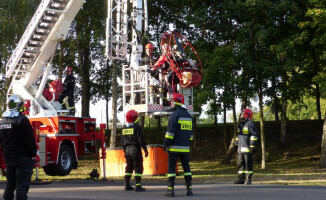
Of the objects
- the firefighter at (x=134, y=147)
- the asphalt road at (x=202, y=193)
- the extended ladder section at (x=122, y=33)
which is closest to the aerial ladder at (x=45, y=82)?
the extended ladder section at (x=122, y=33)

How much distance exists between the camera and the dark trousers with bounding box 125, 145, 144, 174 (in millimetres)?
10430

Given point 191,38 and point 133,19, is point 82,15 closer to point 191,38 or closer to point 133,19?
point 191,38

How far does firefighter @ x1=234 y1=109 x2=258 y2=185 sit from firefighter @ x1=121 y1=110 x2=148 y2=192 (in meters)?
2.91

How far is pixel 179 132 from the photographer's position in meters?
9.66

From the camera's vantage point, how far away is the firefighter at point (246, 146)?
39.5 ft

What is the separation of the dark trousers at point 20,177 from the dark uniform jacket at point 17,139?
0.09 m

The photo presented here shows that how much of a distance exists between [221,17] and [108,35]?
26.5 ft

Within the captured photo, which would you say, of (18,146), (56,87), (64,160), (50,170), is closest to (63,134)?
(64,160)

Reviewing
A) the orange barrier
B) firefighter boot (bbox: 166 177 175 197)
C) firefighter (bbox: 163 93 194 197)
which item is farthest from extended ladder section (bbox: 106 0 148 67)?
firefighter boot (bbox: 166 177 175 197)

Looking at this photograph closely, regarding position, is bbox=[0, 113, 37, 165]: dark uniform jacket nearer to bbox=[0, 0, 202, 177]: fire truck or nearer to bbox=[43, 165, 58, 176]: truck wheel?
bbox=[0, 0, 202, 177]: fire truck

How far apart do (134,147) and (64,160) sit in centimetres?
553

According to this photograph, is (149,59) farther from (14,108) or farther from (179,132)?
(14,108)

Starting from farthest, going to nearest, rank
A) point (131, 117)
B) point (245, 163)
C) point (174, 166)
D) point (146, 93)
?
point (146, 93), point (245, 163), point (131, 117), point (174, 166)

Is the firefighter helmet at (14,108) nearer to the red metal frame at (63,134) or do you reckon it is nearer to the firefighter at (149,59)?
the red metal frame at (63,134)
